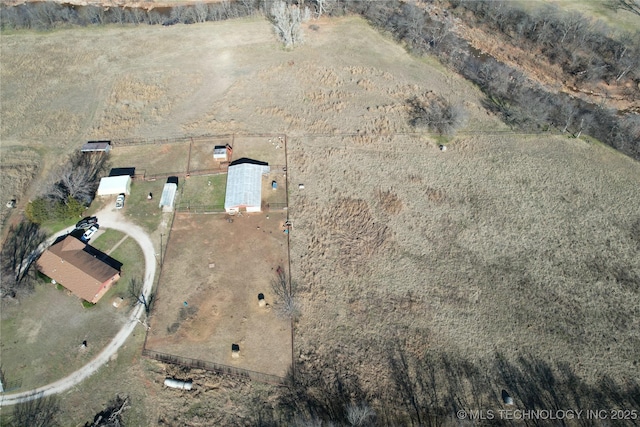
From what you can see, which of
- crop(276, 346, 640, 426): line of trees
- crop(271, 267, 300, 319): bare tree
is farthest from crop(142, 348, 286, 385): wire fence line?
crop(271, 267, 300, 319): bare tree

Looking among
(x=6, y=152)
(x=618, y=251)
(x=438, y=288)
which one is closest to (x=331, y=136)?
(x=438, y=288)

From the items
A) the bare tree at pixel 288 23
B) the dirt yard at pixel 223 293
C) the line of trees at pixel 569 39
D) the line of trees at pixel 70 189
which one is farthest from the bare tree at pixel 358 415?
the line of trees at pixel 569 39

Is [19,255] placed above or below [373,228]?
above

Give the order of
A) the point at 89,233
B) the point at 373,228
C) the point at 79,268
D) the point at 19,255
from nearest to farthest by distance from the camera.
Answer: the point at 79,268 < the point at 19,255 < the point at 89,233 < the point at 373,228

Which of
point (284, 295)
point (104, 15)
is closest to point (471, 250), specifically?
point (284, 295)

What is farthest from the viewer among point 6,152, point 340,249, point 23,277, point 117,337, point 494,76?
point 494,76

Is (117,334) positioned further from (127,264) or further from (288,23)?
(288,23)

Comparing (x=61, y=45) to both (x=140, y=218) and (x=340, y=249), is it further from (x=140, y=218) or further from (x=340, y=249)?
(x=340, y=249)

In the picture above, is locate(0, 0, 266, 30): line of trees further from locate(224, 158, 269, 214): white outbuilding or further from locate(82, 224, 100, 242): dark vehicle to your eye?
locate(82, 224, 100, 242): dark vehicle
